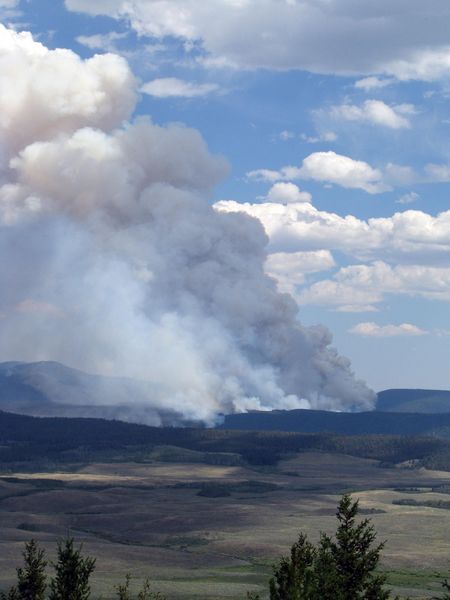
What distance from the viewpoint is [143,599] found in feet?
142

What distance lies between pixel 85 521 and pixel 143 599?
425 feet

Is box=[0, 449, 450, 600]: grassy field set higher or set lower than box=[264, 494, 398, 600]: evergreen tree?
lower

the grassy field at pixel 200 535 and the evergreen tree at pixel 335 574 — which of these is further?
the grassy field at pixel 200 535

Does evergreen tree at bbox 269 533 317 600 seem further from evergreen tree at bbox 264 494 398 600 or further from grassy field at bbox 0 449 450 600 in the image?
grassy field at bbox 0 449 450 600

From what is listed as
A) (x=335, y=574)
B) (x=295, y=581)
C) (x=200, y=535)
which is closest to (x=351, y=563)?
(x=335, y=574)

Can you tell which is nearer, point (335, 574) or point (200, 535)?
point (335, 574)

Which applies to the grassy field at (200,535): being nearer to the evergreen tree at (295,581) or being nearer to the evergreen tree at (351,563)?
the evergreen tree at (351,563)

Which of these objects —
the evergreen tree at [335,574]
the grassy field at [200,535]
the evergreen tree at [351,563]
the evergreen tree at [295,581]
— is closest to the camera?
the evergreen tree at [295,581]

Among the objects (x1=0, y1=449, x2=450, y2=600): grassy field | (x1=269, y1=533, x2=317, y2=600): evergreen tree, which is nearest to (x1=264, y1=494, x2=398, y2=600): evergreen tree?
(x1=269, y1=533, x2=317, y2=600): evergreen tree

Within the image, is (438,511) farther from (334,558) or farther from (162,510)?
(334,558)

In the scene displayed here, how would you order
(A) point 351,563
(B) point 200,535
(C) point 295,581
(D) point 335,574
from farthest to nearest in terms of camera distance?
(B) point 200,535 → (A) point 351,563 → (D) point 335,574 → (C) point 295,581

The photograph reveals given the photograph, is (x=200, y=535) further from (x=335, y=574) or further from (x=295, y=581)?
(x=295, y=581)

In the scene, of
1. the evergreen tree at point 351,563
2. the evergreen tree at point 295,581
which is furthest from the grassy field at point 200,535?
the evergreen tree at point 295,581

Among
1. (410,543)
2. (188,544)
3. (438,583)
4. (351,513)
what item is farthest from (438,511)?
(351,513)
